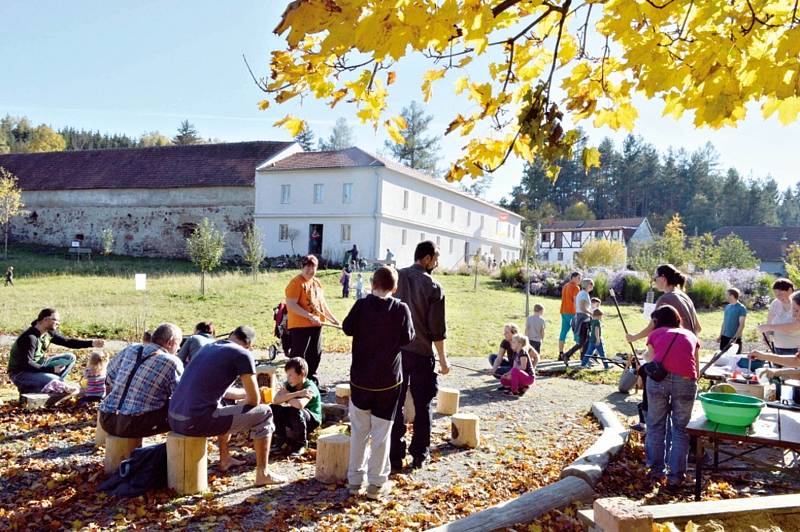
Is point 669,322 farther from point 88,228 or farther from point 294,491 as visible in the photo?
point 88,228

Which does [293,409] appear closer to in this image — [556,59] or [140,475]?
[140,475]

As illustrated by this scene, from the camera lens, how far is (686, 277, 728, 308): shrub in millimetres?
27672

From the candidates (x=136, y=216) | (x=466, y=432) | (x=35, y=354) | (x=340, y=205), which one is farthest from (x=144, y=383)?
(x=136, y=216)

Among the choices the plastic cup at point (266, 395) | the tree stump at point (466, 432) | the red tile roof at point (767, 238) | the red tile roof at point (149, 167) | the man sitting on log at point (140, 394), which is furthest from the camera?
the red tile roof at point (767, 238)

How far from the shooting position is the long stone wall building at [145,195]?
3744 cm

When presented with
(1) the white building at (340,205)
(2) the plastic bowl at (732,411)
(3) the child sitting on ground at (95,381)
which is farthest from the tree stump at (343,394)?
(1) the white building at (340,205)

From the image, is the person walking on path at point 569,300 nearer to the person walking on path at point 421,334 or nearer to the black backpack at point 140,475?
the person walking on path at point 421,334

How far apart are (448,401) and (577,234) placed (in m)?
62.9

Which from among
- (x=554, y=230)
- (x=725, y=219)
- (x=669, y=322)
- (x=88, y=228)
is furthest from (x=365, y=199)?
(x=725, y=219)

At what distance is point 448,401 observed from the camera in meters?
7.43

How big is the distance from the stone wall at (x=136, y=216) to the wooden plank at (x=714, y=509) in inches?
1378

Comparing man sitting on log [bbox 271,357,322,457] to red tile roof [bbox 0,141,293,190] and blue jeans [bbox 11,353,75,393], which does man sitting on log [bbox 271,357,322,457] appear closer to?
blue jeans [bbox 11,353,75,393]

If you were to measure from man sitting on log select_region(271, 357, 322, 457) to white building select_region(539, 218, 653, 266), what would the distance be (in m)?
62.0

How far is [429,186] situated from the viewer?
40000 millimetres
